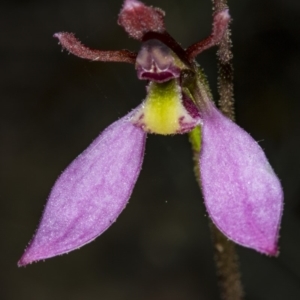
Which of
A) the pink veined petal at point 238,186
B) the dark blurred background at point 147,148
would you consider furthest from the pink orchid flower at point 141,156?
the dark blurred background at point 147,148

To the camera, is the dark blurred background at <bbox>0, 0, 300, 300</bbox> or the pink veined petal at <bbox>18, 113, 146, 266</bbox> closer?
the pink veined petal at <bbox>18, 113, 146, 266</bbox>

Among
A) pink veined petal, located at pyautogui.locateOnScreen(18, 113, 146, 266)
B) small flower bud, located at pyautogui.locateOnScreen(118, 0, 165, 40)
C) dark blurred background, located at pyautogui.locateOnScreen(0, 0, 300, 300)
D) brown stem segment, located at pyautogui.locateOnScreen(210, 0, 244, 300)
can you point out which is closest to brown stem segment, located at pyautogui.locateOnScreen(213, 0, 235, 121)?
brown stem segment, located at pyautogui.locateOnScreen(210, 0, 244, 300)

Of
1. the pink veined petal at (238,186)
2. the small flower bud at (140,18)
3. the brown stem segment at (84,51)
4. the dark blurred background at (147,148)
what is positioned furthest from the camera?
the dark blurred background at (147,148)

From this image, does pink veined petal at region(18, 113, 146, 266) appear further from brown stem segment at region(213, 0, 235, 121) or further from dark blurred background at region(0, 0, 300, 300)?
dark blurred background at region(0, 0, 300, 300)

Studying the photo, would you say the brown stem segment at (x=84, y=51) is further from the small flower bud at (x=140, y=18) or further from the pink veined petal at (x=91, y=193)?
the pink veined petal at (x=91, y=193)

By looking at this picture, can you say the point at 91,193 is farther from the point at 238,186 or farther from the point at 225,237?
the point at 225,237

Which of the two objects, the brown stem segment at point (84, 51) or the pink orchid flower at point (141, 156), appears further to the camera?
the brown stem segment at point (84, 51)

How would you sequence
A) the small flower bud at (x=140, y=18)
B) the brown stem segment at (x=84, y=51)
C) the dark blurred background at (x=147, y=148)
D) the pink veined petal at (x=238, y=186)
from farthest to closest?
the dark blurred background at (x=147, y=148) < the brown stem segment at (x=84, y=51) < the small flower bud at (x=140, y=18) < the pink veined petal at (x=238, y=186)
